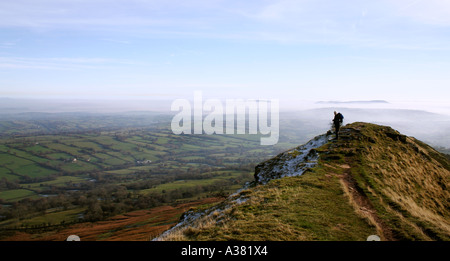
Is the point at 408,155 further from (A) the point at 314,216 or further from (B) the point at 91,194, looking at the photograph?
(B) the point at 91,194

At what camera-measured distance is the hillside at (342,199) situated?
10898mm

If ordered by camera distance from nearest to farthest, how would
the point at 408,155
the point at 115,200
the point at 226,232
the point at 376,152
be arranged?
the point at 226,232
the point at 376,152
the point at 408,155
the point at 115,200

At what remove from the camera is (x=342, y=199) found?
49.2 feet

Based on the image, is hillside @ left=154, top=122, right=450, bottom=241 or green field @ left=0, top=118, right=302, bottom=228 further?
green field @ left=0, top=118, right=302, bottom=228

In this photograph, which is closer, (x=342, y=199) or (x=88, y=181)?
(x=342, y=199)

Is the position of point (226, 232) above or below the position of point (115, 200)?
above

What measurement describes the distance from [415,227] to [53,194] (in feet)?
469

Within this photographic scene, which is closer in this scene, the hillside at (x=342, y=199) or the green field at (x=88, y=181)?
the hillside at (x=342, y=199)

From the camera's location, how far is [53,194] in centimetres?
11762

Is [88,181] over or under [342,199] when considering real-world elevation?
under

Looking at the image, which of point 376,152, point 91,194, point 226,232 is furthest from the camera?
point 91,194

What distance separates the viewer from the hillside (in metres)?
10.9
